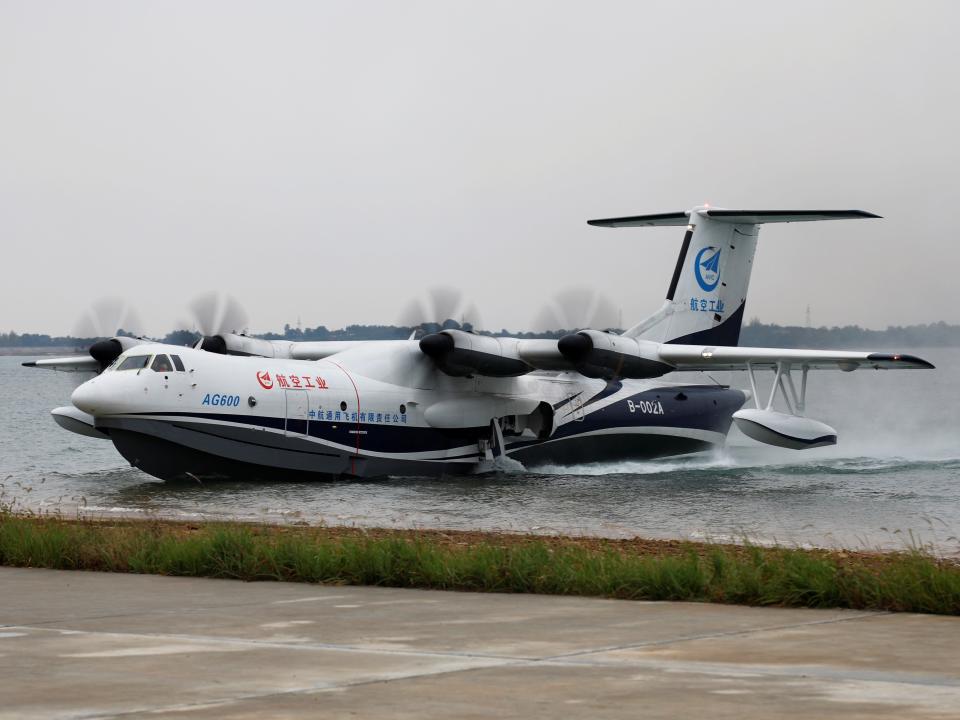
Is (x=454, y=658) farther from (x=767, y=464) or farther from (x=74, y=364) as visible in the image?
(x=767, y=464)

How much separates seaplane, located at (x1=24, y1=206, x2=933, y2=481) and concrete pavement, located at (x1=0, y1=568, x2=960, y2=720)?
48.0 feet

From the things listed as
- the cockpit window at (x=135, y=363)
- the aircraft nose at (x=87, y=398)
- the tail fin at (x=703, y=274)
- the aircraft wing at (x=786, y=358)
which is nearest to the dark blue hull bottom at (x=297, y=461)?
the aircraft nose at (x=87, y=398)

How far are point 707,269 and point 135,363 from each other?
45.3ft

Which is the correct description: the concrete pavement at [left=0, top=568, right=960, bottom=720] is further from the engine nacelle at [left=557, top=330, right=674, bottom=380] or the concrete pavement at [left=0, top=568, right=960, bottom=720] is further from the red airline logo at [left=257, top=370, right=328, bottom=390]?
the engine nacelle at [left=557, top=330, right=674, bottom=380]

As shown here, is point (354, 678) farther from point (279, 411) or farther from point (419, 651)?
point (279, 411)

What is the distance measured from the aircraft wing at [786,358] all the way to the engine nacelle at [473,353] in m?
2.93

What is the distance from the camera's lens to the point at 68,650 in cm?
589

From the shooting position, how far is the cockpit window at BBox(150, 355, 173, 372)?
2247 cm

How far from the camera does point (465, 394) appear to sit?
26516mm

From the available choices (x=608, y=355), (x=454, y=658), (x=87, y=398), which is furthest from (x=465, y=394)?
(x=454, y=658)

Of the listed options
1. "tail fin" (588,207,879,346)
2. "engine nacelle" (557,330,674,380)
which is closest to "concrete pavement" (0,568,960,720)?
"engine nacelle" (557,330,674,380)

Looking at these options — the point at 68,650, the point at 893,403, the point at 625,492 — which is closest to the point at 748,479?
the point at 625,492

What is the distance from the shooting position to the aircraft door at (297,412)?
23.5 metres

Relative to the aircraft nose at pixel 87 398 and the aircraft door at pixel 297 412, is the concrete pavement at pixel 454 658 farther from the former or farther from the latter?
the aircraft door at pixel 297 412
